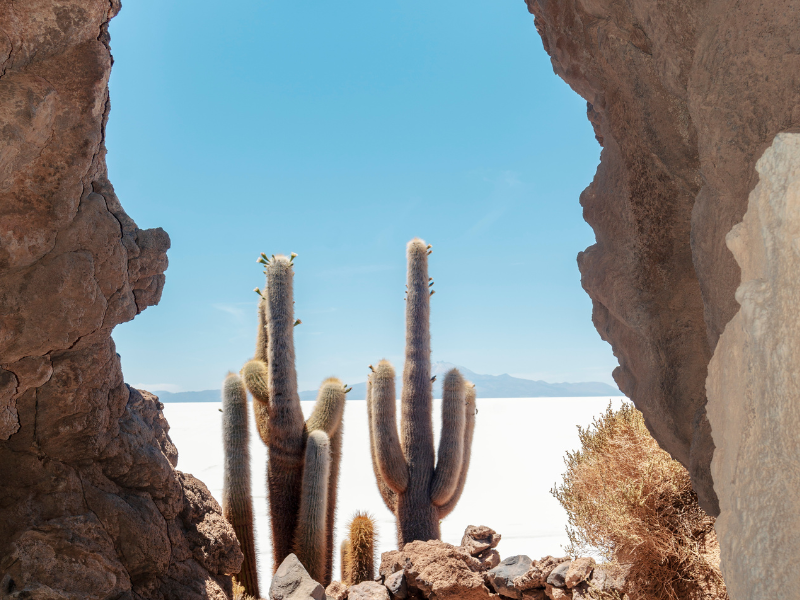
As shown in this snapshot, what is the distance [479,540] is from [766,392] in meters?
5.55

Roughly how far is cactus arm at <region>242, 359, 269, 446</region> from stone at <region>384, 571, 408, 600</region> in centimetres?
200

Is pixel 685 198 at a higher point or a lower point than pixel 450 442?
higher

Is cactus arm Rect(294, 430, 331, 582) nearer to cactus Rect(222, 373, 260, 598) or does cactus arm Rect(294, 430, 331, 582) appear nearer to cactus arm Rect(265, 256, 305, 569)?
cactus arm Rect(265, 256, 305, 569)

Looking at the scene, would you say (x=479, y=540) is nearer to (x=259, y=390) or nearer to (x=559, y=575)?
(x=559, y=575)

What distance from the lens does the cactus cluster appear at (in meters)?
5.84

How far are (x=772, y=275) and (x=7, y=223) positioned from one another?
265 cm

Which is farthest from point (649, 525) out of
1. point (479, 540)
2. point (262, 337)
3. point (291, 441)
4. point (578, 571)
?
point (262, 337)

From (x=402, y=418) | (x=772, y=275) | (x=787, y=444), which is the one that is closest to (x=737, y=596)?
(x=787, y=444)

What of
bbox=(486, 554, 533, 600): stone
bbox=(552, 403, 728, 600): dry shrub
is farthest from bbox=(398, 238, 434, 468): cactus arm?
bbox=(552, 403, 728, 600): dry shrub

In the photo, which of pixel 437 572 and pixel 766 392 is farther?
pixel 437 572

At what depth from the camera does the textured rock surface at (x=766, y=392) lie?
48.3 inches

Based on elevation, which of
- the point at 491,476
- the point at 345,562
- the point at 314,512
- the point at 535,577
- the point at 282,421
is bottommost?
the point at 491,476

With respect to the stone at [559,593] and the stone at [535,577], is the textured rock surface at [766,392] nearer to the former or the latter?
the stone at [559,593]

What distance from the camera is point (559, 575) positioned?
16.8ft
